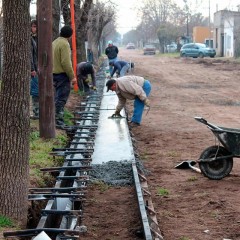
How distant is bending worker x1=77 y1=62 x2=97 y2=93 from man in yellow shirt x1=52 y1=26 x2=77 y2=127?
5492 mm

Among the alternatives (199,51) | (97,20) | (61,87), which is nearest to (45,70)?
(61,87)

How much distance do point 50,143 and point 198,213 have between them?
405 centimetres

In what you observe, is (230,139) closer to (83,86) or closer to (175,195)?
(175,195)

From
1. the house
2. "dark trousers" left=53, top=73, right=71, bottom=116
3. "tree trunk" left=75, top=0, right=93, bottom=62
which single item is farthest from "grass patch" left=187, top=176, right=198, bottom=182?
the house

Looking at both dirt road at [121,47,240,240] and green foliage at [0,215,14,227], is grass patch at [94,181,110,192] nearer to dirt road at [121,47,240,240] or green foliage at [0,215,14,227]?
dirt road at [121,47,240,240]

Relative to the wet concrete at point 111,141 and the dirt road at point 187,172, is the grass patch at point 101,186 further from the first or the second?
the wet concrete at point 111,141

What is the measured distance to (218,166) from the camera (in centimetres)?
886

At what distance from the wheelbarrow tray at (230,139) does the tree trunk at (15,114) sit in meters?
3.19

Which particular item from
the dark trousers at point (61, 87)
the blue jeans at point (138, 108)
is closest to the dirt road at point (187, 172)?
the blue jeans at point (138, 108)

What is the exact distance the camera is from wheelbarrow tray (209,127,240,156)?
8.34 metres

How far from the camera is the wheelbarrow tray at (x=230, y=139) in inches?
328

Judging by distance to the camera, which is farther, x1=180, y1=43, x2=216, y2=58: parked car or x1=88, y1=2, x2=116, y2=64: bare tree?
x1=180, y1=43, x2=216, y2=58: parked car

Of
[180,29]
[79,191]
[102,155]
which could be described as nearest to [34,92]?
[102,155]

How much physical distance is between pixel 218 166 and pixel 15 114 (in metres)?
3.77
